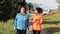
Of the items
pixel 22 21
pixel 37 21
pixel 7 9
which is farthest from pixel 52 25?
pixel 22 21

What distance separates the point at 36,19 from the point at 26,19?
126 centimetres

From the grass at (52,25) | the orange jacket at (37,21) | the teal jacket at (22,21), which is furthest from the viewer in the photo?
the grass at (52,25)

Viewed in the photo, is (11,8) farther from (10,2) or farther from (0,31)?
(0,31)

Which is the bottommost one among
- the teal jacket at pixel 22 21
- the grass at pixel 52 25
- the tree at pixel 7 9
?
the grass at pixel 52 25

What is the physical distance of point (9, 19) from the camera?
20609 mm

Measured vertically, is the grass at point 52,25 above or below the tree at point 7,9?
below

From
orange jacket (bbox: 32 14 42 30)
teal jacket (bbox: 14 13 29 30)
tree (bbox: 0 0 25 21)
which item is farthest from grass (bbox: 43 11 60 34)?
teal jacket (bbox: 14 13 29 30)

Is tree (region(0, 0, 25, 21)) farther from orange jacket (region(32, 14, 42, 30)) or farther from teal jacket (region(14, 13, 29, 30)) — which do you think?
teal jacket (region(14, 13, 29, 30))

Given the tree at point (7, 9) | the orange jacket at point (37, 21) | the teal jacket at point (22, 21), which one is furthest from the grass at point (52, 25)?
the teal jacket at point (22, 21)

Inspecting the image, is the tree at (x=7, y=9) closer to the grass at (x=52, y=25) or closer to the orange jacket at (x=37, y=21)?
the grass at (x=52, y=25)

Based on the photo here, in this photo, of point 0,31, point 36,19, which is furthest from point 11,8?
point 36,19

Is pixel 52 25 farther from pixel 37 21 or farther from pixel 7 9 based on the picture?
pixel 37 21

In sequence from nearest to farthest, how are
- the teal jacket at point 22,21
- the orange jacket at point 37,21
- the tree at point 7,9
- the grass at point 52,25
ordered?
the teal jacket at point 22,21 → the orange jacket at point 37,21 → the grass at point 52,25 → the tree at point 7,9

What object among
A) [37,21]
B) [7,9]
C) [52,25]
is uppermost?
[7,9]
